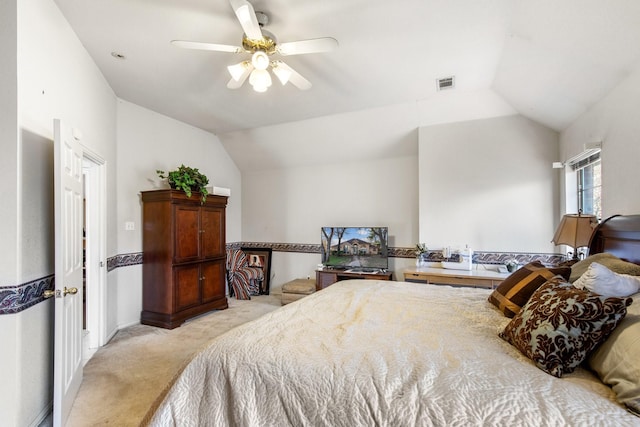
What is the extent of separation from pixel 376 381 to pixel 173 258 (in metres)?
3.23

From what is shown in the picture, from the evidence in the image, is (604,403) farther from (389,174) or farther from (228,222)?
(228,222)

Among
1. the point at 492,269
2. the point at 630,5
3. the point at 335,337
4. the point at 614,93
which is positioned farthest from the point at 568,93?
the point at 335,337

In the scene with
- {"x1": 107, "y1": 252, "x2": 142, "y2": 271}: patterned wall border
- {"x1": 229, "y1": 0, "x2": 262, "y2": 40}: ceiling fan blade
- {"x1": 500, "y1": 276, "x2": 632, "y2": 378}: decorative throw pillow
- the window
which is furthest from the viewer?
{"x1": 107, "y1": 252, "x2": 142, "y2": 271}: patterned wall border

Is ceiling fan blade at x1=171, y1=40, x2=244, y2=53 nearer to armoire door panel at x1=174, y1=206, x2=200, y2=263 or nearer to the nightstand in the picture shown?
armoire door panel at x1=174, y1=206, x2=200, y2=263

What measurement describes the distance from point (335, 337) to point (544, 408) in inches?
30.0

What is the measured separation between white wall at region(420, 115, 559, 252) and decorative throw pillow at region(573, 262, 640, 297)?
7.91ft

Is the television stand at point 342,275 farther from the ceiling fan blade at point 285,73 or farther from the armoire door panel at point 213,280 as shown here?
the ceiling fan blade at point 285,73

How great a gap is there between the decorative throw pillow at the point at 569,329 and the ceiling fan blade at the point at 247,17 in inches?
82.8

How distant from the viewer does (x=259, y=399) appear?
1.16 m

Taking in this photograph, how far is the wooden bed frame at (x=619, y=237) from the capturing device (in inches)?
69.7

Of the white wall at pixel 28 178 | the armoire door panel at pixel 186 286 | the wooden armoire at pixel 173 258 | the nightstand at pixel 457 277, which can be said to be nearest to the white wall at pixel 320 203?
the nightstand at pixel 457 277

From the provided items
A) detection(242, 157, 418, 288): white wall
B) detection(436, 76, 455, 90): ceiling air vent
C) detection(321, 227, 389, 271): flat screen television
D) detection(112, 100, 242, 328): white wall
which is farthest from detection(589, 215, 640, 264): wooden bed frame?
detection(112, 100, 242, 328): white wall

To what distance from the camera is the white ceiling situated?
78.0 inches

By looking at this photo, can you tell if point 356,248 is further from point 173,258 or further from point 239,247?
point 173,258
